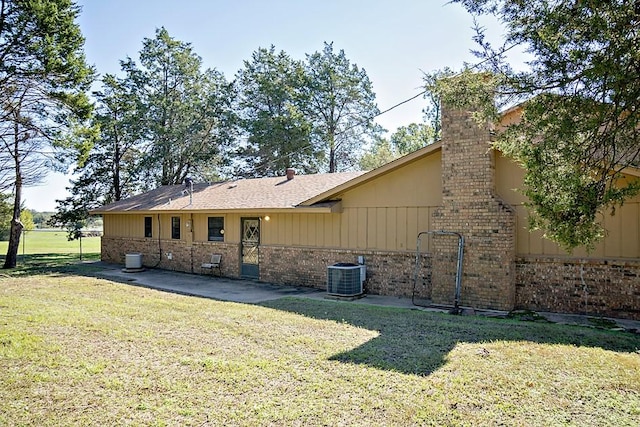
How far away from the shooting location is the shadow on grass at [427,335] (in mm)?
5172

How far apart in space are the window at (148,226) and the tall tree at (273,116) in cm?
1111

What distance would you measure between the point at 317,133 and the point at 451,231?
20814mm

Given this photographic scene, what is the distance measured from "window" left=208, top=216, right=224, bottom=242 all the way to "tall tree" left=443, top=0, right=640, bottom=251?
10.2m

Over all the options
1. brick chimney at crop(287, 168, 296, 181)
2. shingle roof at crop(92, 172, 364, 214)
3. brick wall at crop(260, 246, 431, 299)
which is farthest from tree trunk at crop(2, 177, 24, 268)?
brick wall at crop(260, 246, 431, 299)

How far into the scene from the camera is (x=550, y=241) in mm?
8086

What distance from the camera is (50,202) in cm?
2570

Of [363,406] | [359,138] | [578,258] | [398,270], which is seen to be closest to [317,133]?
[359,138]

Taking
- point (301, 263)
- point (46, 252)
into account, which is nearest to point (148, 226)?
point (301, 263)

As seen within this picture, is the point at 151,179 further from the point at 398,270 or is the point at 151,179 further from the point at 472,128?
the point at 472,128

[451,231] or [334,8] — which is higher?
[334,8]

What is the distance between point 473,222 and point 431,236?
1.27 metres

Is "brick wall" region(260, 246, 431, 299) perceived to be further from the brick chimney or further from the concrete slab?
the brick chimney

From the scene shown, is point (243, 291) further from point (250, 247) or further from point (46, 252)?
point (46, 252)

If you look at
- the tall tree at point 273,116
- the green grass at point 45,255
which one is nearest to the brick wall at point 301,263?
the green grass at point 45,255
